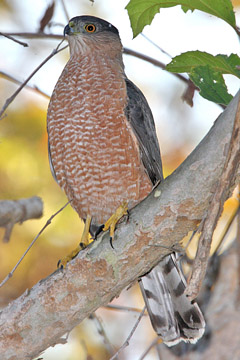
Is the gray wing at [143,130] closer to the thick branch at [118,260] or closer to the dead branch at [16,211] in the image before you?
the thick branch at [118,260]

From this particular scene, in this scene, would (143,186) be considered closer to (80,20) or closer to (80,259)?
(80,259)

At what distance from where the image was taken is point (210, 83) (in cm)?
318

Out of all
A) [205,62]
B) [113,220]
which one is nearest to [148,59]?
[205,62]

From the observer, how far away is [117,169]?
469 centimetres

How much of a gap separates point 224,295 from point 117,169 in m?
1.56

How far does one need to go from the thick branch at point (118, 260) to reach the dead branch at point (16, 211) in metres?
1.67

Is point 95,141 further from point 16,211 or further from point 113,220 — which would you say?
point 16,211

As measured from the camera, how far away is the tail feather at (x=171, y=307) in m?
4.44

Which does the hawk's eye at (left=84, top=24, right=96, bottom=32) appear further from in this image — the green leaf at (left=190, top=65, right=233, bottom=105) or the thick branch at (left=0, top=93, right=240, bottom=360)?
the thick branch at (left=0, top=93, right=240, bottom=360)

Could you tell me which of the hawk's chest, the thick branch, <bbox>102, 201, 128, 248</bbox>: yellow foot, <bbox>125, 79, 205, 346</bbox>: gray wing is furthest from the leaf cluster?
<bbox>125, 79, 205, 346</bbox>: gray wing

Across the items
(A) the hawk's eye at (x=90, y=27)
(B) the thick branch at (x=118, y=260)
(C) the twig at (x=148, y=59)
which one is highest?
(A) the hawk's eye at (x=90, y=27)

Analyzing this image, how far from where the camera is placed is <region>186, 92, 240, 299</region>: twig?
2637 mm

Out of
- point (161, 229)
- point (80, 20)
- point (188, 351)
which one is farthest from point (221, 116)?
point (80, 20)

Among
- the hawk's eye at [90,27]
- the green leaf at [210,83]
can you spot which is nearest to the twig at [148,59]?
the hawk's eye at [90,27]
